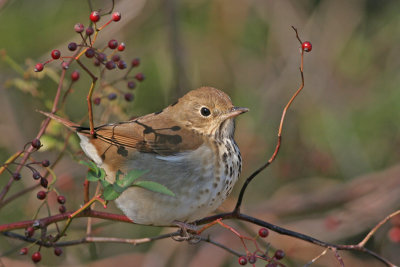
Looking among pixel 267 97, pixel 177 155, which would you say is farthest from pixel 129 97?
pixel 267 97

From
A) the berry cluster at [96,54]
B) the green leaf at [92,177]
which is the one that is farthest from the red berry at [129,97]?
the green leaf at [92,177]

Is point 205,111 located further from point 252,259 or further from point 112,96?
point 252,259

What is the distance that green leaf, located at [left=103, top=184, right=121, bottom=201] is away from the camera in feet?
6.97

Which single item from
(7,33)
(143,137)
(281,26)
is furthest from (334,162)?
(7,33)

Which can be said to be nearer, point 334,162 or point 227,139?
point 227,139

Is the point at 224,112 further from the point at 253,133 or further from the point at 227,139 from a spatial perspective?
the point at 253,133

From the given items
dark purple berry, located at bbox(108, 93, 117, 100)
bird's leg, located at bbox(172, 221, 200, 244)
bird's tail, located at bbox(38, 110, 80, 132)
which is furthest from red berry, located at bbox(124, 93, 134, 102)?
bird's leg, located at bbox(172, 221, 200, 244)

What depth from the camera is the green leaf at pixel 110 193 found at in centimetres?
212

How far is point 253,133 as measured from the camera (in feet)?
16.3

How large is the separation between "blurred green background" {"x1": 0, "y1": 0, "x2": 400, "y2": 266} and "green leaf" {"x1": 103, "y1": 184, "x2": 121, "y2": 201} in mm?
1887

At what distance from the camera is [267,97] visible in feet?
17.4

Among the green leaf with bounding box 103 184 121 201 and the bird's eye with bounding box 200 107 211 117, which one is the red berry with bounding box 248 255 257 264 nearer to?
the green leaf with bounding box 103 184 121 201

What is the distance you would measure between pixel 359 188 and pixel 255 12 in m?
2.19

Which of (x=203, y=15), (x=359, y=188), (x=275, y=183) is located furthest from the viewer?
(x=203, y=15)
